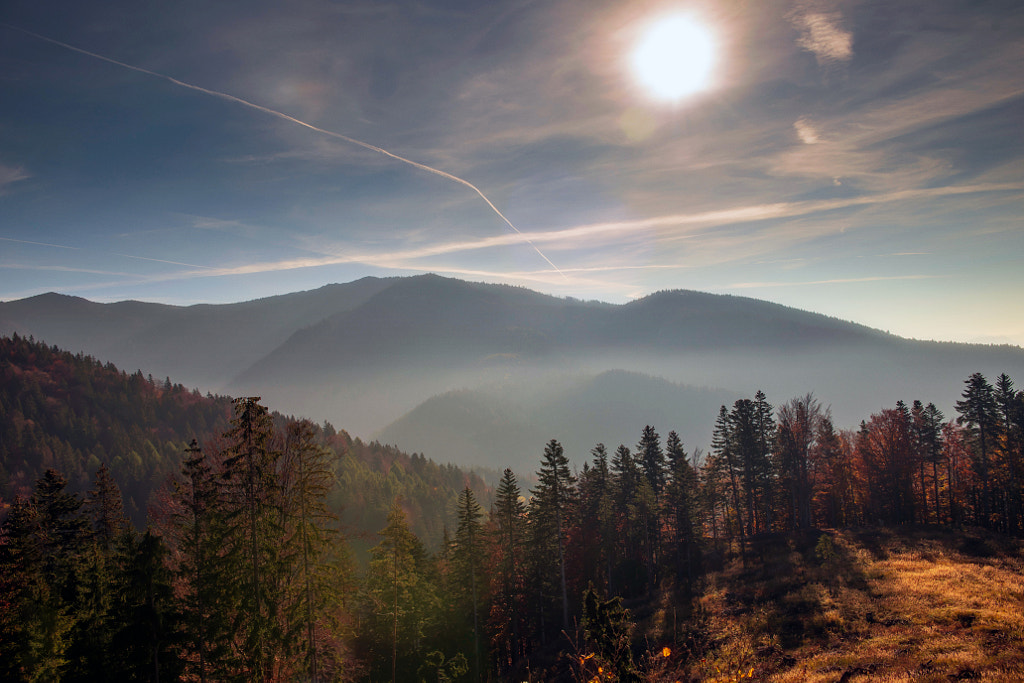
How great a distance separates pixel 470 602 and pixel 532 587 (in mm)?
5652

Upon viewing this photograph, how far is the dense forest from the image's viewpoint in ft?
62.5

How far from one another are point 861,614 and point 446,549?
3313cm

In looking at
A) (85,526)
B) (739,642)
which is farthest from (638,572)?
(85,526)

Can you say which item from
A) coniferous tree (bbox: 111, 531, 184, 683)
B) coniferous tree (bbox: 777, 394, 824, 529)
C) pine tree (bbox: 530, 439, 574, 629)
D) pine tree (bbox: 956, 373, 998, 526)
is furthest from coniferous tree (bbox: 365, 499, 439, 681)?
pine tree (bbox: 956, 373, 998, 526)

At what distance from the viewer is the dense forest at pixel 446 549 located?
1905 cm

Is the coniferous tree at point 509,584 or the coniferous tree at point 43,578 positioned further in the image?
the coniferous tree at point 509,584

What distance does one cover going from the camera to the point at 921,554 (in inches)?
1342

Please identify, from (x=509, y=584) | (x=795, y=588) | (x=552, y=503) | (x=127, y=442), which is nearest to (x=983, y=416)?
(x=795, y=588)

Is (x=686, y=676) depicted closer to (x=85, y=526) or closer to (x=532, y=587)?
(x=532, y=587)

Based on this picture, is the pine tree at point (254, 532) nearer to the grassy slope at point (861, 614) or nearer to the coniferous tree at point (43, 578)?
the coniferous tree at point (43, 578)

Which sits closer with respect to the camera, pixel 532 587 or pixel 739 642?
pixel 739 642

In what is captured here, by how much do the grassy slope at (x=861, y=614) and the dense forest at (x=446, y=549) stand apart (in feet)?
5.02

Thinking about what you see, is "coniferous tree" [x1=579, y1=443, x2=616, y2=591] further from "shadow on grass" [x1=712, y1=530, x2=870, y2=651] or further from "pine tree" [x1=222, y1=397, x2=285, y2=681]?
"pine tree" [x1=222, y1=397, x2=285, y2=681]

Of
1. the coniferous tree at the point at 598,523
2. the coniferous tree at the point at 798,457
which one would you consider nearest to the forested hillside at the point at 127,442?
the coniferous tree at the point at 598,523
